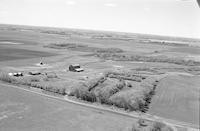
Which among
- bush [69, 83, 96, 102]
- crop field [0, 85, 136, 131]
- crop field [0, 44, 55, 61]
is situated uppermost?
crop field [0, 44, 55, 61]

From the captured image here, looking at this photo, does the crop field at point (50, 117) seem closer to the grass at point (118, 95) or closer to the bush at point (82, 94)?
the bush at point (82, 94)

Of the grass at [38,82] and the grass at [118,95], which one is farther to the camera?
the grass at [38,82]

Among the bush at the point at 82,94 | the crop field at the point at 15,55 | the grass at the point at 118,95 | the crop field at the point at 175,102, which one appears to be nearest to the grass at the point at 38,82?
the bush at the point at 82,94

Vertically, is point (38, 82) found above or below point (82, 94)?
below

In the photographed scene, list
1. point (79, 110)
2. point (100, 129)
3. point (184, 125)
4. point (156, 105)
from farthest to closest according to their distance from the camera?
point (156, 105) < point (79, 110) < point (184, 125) < point (100, 129)

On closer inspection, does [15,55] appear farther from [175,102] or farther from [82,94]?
[175,102]

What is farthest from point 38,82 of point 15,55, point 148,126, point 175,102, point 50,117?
point 15,55

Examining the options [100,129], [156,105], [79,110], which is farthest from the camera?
[156,105]

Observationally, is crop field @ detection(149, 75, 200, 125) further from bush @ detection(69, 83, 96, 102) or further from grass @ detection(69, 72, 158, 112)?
bush @ detection(69, 83, 96, 102)

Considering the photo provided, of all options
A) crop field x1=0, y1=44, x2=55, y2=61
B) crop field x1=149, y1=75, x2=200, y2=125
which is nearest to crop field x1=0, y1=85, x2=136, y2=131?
crop field x1=149, y1=75, x2=200, y2=125

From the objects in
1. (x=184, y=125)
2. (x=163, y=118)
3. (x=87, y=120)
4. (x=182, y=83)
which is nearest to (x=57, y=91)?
(x=87, y=120)

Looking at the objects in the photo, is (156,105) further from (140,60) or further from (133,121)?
(140,60)
